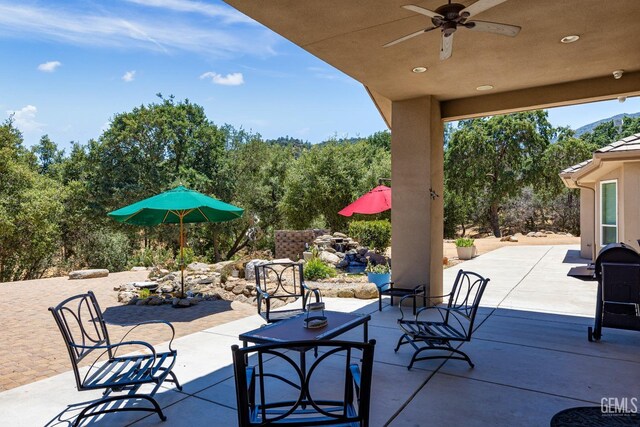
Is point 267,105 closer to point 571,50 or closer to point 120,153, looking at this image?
point 120,153

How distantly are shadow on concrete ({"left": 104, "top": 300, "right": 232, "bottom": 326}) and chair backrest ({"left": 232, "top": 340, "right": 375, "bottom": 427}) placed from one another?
103 inches

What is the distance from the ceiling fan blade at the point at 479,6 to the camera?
2914mm

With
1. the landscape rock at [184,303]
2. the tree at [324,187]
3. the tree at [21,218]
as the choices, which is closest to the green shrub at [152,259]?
the tree at [21,218]

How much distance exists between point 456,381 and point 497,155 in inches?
914

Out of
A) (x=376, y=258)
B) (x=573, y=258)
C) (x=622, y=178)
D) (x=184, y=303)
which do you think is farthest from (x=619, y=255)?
(x=573, y=258)

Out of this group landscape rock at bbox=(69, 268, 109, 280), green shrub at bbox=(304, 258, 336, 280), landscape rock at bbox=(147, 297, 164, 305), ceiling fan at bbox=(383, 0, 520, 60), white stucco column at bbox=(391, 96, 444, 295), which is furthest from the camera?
landscape rock at bbox=(69, 268, 109, 280)

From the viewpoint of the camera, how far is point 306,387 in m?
1.88

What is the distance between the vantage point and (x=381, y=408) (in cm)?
299

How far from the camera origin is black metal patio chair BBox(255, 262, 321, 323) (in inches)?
170

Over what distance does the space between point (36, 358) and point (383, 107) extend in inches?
248

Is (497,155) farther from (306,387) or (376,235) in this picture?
(306,387)

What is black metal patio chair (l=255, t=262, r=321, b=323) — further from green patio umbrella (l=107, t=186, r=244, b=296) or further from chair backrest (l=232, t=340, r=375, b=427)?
green patio umbrella (l=107, t=186, r=244, b=296)

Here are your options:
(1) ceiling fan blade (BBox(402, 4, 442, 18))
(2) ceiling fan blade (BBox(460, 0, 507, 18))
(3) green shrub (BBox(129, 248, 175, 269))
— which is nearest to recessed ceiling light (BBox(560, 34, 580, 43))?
(2) ceiling fan blade (BBox(460, 0, 507, 18))

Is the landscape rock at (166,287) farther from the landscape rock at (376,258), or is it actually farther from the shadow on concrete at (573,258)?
the shadow on concrete at (573,258)
